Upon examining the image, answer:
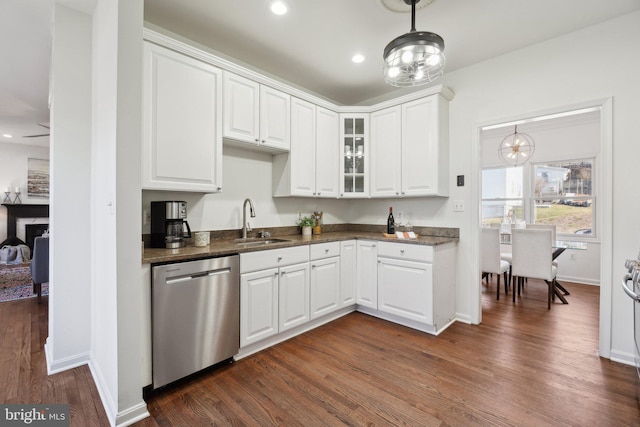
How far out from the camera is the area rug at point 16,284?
3.96 meters

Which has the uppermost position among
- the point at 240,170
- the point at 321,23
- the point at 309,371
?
the point at 321,23

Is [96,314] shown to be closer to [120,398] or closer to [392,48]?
[120,398]

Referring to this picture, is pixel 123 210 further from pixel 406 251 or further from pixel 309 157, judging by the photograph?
pixel 406 251

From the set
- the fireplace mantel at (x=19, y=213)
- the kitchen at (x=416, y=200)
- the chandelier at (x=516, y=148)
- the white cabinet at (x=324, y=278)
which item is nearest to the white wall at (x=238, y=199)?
the kitchen at (x=416, y=200)

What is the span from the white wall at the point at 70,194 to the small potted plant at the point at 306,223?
198cm

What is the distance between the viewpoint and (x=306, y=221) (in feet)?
11.5

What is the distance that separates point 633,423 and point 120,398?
2815mm

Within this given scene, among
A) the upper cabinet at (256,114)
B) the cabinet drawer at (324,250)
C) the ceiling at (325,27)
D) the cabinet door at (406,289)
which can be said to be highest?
the ceiling at (325,27)

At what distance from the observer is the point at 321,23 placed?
2400 mm

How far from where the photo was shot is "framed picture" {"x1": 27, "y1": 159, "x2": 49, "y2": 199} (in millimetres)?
6559

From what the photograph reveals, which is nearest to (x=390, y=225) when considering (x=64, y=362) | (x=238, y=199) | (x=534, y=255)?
(x=238, y=199)

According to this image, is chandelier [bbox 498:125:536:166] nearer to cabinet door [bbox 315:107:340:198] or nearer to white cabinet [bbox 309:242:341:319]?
cabinet door [bbox 315:107:340:198]

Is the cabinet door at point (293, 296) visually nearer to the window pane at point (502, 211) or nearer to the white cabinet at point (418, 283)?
the white cabinet at point (418, 283)

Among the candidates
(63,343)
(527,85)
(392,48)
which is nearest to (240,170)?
(392,48)
